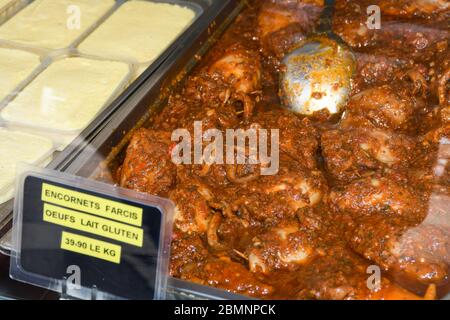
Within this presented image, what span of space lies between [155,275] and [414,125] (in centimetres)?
186

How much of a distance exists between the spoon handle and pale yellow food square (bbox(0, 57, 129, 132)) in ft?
4.25

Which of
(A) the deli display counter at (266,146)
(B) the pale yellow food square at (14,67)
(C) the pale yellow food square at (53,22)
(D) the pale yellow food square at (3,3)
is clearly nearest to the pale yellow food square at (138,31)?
(A) the deli display counter at (266,146)

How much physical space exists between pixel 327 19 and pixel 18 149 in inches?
83.7

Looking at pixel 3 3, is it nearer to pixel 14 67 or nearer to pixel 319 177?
pixel 14 67

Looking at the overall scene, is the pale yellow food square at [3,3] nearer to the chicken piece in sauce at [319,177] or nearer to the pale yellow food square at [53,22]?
the pale yellow food square at [53,22]

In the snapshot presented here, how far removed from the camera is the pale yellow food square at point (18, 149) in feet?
10.3

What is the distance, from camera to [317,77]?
11.7 ft

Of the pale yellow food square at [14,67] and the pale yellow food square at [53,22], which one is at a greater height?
the pale yellow food square at [53,22]

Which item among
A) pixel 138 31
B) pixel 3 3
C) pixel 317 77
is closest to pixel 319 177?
pixel 317 77

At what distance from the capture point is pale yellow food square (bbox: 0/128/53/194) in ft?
10.3

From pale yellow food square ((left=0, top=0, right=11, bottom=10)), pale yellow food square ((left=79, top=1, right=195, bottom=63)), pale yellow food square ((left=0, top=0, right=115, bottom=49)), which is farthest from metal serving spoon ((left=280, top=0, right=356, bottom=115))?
pale yellow food square ((left=0, top=0, right=11, bottom=10))

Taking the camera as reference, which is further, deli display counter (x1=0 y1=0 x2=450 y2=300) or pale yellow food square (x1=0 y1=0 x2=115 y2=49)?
pale yellow food square (x1=0 y1=0 x2=115 y2=49)

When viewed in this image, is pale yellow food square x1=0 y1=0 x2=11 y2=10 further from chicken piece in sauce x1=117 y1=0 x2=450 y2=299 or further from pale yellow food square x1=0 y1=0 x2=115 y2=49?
chicken piece in sauce x1=117 y1=0 x2=450 y2=299

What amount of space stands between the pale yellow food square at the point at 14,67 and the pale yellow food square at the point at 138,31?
36 centimetres
